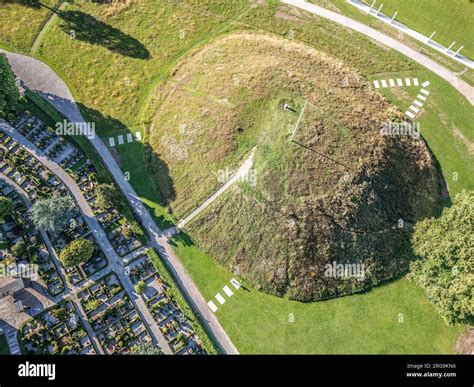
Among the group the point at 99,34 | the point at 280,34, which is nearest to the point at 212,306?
the point at 280,34

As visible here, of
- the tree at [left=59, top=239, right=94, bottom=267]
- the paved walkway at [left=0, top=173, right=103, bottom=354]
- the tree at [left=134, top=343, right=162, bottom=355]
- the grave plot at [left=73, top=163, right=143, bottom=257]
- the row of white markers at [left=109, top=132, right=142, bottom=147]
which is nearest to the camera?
the tree at [left=134, top=343, right=162, bottom=355]

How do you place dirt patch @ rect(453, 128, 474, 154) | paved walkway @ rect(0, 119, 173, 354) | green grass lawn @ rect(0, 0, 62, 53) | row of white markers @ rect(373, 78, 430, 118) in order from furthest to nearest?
green grass lawn @ rect(0, 0, 62, 53), row of white markers @ rect(373, 78, 430, 118), dirt patch @ rect(453, 128, 474, 154), paved walkway @ rect(0, 119, 173, 354)

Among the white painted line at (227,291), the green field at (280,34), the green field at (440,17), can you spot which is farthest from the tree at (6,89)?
the green field at (440,17)

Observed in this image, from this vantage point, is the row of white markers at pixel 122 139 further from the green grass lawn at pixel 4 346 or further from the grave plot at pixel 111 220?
the green grass lawn at pixel 4 346

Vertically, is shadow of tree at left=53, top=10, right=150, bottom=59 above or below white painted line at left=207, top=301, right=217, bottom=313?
above

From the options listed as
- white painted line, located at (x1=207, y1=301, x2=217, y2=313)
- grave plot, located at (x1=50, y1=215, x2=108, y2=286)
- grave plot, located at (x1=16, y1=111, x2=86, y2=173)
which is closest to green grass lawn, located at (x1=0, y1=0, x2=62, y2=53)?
grave plot, located at (x1=16, y1=111, x2=86, y2=173)

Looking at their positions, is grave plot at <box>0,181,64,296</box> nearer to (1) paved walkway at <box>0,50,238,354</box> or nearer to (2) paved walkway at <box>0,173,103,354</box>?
(2) paved walkway at <box>0,173,103,354</box>
